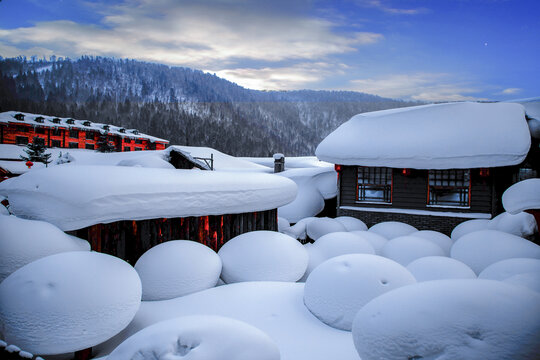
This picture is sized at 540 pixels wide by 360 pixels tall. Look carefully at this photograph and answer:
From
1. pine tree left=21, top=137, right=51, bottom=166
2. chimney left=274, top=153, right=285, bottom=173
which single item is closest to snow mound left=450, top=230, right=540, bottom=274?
pine tree left=21, top=137, right=51, bottom=166

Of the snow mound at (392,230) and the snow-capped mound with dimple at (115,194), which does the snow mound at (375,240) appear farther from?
the snow-capped mound with dimple at (115,194)

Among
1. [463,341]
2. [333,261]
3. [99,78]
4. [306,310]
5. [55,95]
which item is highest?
[99,78]

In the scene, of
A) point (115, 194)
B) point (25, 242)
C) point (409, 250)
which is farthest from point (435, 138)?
point (25, 242)

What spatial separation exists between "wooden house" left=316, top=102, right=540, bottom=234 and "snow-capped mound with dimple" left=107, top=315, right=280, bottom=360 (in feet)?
25.2

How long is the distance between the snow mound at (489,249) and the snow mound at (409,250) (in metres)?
0.42

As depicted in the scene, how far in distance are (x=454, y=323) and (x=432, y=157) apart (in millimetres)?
7401

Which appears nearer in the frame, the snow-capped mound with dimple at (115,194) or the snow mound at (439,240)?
the snow-capped mound with dimple at (115,194)

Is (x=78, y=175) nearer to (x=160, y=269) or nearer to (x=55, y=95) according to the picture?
(x=55, y=95)

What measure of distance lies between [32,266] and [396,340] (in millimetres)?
2836

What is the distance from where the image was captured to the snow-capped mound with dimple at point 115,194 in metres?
3.28

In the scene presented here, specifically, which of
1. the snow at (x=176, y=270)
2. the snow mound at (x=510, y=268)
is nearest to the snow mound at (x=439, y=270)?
the snow mound at (x=510, y=268)

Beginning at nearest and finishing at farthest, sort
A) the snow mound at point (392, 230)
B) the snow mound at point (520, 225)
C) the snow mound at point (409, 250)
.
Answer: the snow mound at point (409, 250)
the snow mound at point (520, 225)
the snow mound at point (392, 230)

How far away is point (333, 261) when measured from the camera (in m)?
3.10

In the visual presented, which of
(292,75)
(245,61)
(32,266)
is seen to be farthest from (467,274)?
(32,266)
